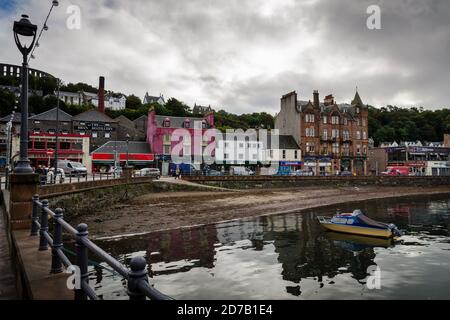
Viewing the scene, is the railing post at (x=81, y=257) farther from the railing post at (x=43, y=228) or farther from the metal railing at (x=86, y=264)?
the railing post at (x=43, y=228)

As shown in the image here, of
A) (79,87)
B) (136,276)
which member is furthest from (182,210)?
(79,87)

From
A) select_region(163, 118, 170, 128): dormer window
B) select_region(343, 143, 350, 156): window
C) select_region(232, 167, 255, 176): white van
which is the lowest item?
select_region(232, 167, 255, 176): white van

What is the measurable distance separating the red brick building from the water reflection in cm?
4547

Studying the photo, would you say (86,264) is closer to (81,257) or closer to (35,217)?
(81,257)

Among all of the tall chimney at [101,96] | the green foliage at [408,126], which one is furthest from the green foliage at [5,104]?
the green foliage at [408,126]

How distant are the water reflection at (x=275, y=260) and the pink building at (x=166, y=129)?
129 feet

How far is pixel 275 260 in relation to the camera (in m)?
14.3

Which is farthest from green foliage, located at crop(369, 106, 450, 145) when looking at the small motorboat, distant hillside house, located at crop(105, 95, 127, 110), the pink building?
the small motorboat

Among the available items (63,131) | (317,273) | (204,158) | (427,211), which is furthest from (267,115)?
(317,273)

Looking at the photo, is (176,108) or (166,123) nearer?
(166,123)

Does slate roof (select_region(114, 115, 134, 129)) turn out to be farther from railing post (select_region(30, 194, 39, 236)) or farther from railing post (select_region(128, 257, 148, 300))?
railing post (select_region(128, 257, 148, 300))

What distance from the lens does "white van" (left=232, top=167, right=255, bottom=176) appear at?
189 feet

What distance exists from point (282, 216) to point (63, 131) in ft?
165

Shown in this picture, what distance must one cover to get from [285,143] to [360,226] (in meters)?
47.7
